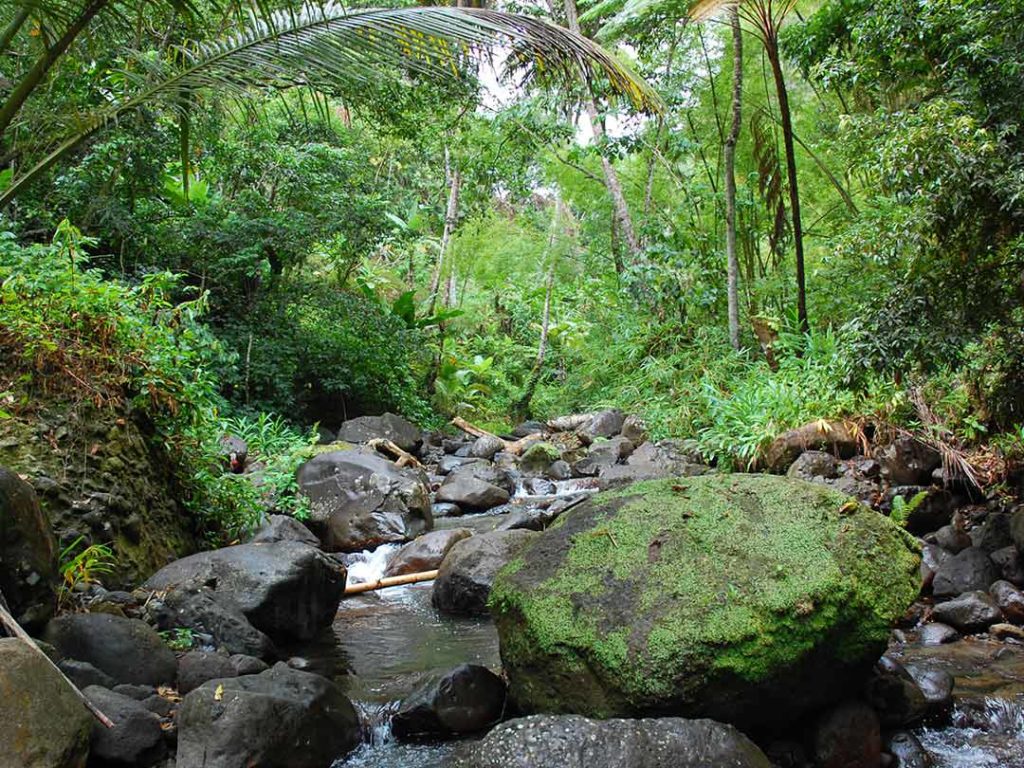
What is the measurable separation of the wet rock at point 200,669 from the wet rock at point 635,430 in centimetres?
905

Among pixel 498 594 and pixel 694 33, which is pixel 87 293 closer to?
pixel 498 594

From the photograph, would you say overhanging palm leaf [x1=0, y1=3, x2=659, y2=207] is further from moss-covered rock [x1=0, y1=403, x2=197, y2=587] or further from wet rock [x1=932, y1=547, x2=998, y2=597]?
wet rock [x1=932, y1=547, x2=998, y2=597]

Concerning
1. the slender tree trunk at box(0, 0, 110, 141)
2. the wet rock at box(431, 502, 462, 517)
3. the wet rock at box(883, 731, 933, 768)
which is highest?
the slender tree trunk at box(0, 0, 110, 141)

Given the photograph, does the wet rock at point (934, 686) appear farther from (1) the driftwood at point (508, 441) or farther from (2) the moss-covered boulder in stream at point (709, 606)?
(1) the driftwood at point (508, 441)

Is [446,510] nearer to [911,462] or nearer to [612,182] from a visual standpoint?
[911,462]

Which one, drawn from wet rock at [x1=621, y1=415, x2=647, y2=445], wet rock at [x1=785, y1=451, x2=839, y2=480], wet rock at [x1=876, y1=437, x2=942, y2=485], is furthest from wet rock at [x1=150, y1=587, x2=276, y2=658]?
wet rock at [x1=621, y1=415, x2=647, y2=445]

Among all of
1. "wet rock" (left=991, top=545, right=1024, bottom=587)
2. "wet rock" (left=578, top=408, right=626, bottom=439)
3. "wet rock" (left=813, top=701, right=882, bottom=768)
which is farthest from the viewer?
"wet rock" (left=578, top=408, right=626, bottom=439)

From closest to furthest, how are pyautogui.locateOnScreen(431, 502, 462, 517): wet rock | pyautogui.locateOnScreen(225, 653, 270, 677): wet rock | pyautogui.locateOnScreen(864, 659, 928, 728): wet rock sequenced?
pyautogui.locateOnScreen(864, 659, 928, 728): wet rock < pyautogui.locateOnScreen(225, 653, 270, 677): wet rock < pyautogui.locateOnScreen(431, 502, 462, 517): wet rock

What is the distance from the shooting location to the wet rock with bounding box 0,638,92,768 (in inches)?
109

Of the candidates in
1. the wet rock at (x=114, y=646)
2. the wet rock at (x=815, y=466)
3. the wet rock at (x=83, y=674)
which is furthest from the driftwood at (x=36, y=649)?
the wet rock at (x=815, y=466)

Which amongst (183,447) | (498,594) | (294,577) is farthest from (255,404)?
(498,594)

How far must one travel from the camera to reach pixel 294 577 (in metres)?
5.23

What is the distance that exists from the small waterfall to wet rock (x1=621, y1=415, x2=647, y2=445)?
18.2 feet

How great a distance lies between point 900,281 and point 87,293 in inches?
Result: 221
